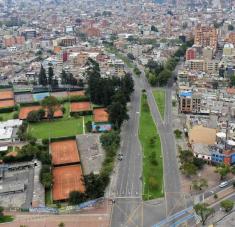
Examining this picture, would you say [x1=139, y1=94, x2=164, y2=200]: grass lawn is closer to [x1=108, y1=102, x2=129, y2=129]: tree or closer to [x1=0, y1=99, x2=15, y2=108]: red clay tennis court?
[x1=108, y1=102, x2=129, y2=129]: tree

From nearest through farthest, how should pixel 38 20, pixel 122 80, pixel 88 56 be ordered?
1. pixel 122 80
2. pixel 88 56
3. pixel 38 20

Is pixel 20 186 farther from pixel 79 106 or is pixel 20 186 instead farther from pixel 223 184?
pixel 79 106

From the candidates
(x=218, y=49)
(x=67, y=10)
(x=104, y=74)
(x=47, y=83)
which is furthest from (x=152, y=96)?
(x=67, y=10)

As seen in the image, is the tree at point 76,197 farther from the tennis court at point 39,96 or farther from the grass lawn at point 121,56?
the grass lawn at point 121,56

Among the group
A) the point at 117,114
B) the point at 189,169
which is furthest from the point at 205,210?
the point at 117,114

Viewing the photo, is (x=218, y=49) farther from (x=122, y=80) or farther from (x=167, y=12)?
(x=167, y=12)

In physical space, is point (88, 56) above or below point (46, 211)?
above

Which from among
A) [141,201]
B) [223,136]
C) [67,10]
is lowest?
[141,201]

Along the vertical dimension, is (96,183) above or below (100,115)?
above
